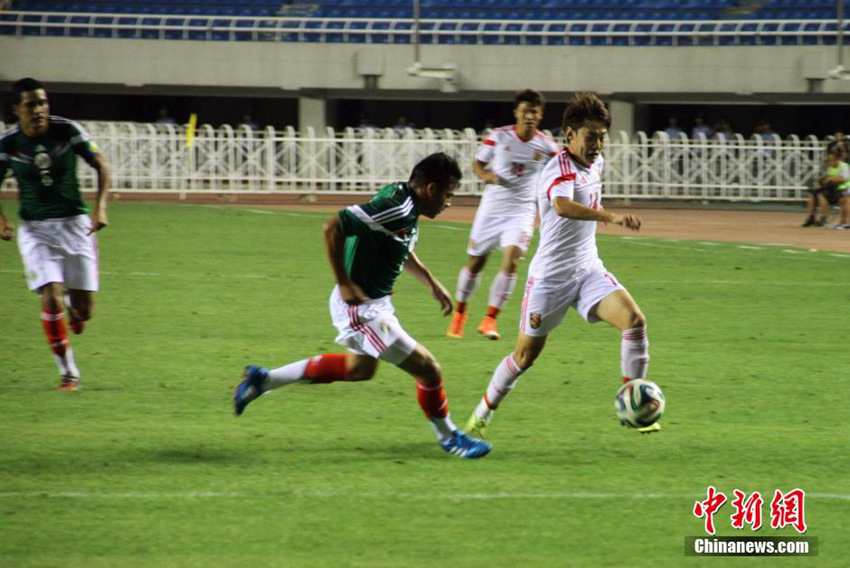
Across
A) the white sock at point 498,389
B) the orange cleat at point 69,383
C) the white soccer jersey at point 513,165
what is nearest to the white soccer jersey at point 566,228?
the white sock at point 498,389

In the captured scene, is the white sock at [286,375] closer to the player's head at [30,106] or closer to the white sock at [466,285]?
the player's head at [30,106]

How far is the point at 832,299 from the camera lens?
14375mm

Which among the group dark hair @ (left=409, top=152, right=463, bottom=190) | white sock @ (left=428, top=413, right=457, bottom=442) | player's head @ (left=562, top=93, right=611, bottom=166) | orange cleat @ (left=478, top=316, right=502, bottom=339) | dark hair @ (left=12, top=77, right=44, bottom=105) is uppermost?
dark hair @ (left=12, top=77, right=44, bottom=105)

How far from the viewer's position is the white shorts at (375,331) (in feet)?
22.2

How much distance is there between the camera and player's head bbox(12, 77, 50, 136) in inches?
339

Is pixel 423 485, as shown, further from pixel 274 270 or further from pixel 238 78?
pixel 238 78

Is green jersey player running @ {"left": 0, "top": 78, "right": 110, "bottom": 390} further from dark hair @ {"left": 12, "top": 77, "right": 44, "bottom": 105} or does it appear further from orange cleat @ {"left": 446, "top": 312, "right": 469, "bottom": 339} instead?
orange cleat @ {"left": 446, "top": 312, "right": 469, "bottom": 339}

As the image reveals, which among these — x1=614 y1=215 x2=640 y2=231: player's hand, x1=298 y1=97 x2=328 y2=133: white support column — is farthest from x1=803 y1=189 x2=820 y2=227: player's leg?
x1=614 y1=215 x2=640 y2=231: player's hand

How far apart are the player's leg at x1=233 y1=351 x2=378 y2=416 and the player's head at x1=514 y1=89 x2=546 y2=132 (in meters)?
4.63

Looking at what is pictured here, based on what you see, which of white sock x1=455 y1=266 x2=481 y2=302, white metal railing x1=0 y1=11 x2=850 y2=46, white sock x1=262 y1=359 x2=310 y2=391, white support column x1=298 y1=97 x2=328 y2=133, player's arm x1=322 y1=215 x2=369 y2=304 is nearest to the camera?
player's arm x1=322 y1=215 x2=369 y2=304

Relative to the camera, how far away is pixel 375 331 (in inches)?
268

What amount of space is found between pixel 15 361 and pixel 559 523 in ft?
18.6

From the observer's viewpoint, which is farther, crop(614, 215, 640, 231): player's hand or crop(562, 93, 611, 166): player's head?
crop(562, 93, 611, 166): player's head

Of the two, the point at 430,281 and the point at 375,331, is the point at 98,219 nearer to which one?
the point at 430,281
